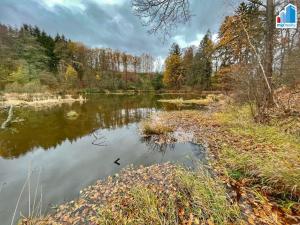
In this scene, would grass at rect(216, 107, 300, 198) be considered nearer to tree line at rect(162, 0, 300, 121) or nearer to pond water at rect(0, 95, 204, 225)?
pond water at rect(0, 95, 204, 225)

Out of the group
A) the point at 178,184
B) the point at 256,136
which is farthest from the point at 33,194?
the point at 256,136

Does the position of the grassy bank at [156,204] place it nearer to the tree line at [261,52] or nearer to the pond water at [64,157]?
the pond water at [64,157]

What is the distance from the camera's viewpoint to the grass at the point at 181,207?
263 centimetres

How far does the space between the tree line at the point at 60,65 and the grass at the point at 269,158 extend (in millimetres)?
24065

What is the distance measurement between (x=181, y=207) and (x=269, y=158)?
2.06m

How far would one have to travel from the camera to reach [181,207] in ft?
9.91

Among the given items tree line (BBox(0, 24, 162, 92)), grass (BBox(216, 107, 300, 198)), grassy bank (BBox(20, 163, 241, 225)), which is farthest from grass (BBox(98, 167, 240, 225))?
tree line (BBox(0, 24, 162, 92))

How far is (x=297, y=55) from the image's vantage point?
24.3 ft

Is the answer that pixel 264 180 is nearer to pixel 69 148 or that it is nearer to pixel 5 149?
pixel 69 148

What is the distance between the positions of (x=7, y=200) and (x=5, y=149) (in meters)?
4.10

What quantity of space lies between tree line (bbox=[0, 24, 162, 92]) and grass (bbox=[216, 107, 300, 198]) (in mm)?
24065

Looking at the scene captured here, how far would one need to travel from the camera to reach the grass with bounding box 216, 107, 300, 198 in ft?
9.72

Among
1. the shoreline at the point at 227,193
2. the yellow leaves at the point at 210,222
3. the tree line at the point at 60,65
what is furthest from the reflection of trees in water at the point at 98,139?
the tree line at the point at 60,65

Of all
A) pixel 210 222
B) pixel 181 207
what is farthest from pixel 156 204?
pixel 210 222
